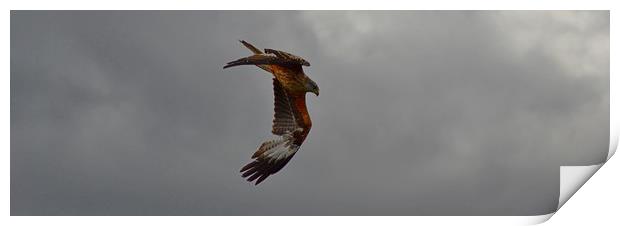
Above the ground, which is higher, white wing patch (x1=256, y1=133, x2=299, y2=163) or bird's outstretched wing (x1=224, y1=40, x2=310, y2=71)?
bird's outstretched wing (x1=224, y1=40, x2=310, y2=71)

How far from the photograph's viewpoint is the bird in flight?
4.89 meters

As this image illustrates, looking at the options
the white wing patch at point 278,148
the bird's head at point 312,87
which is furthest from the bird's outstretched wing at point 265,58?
the white wing patch at point 278,148

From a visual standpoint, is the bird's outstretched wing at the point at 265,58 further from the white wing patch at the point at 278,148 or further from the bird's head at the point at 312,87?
the white wing patch at the point at 278,148

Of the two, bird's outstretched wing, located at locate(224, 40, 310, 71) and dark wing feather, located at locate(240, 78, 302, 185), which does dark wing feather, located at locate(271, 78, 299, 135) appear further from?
bird's outstretched wing, located at locate(224, 40, 310, 71)

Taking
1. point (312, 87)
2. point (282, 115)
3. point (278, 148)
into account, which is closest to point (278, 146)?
point (278, 148)

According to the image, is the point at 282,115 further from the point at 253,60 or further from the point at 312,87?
the point at 253,60

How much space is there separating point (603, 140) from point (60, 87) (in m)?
3.41

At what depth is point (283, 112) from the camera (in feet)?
16.3

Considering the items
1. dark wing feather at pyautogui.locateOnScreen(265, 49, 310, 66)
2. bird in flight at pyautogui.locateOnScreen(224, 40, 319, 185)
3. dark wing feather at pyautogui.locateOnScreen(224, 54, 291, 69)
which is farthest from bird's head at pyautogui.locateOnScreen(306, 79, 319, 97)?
dark wing feather at pyautogui.locateOnScreen(224, 54, 291, 69)
